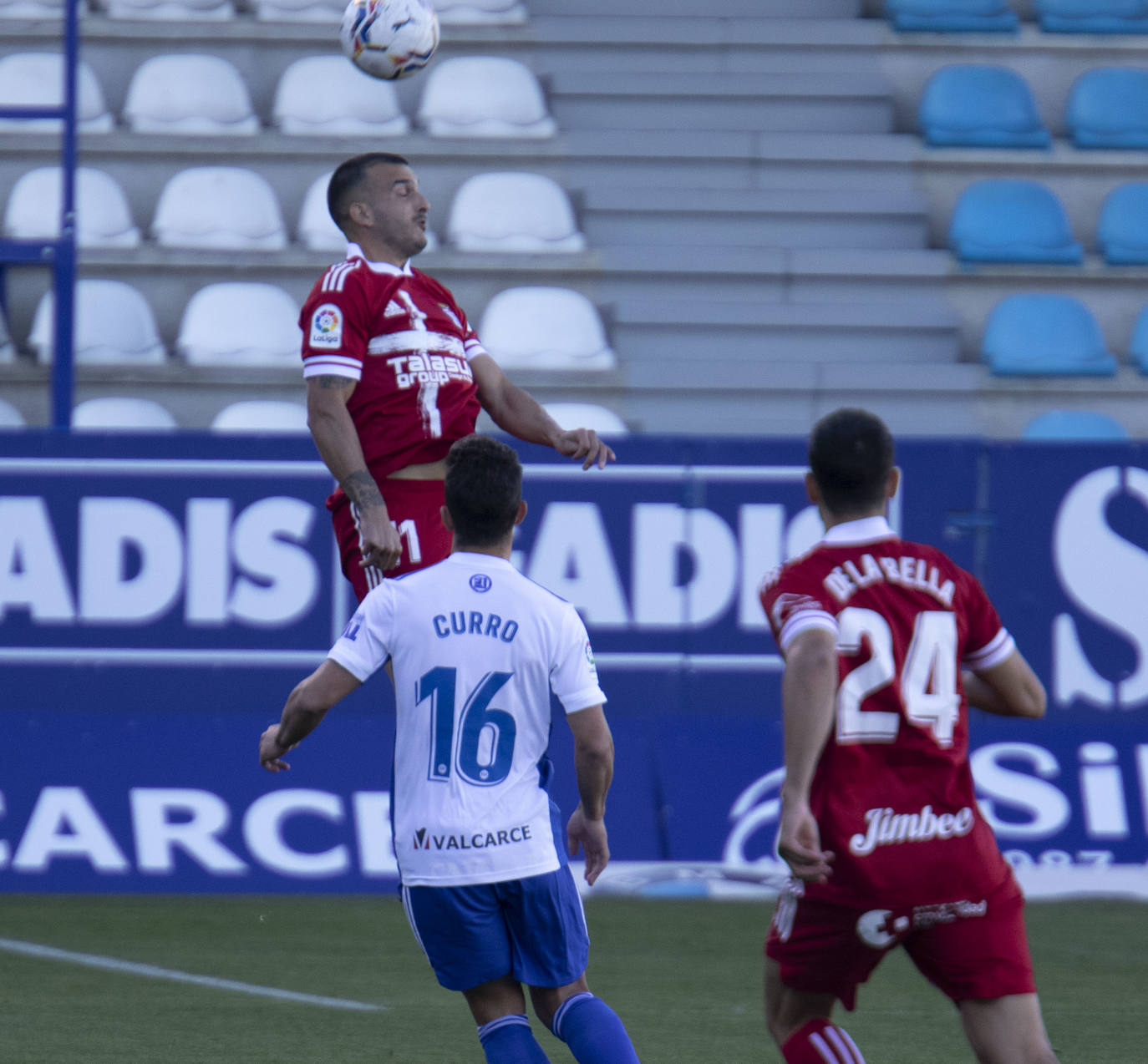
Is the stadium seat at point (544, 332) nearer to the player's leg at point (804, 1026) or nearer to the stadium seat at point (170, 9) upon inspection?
the stadium seat at point (170, 9)

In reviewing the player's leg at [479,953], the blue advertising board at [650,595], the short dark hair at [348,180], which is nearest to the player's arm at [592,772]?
the player's leg at [479,953]

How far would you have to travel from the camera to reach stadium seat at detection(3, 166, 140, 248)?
11.0m

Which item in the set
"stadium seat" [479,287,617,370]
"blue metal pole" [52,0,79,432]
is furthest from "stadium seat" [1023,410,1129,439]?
"blue metal pole" [52,0,79,432]

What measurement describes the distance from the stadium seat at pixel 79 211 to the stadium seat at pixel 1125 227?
625 cm

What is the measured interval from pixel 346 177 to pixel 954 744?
A: 239 cm

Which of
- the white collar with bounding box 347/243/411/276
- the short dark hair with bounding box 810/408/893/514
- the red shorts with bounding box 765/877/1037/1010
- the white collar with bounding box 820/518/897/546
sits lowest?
the red shorts with bounding box 765/877/1037/1010

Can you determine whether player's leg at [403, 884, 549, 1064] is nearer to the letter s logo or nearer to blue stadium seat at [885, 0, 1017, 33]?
the letter s logo

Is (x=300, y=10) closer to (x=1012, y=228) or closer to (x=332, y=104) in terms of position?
(x=332, y=104)

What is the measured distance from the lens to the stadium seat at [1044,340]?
36.7ft

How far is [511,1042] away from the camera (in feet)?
11.8

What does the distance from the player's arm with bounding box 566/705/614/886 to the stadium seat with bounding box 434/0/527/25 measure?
9.89 meters

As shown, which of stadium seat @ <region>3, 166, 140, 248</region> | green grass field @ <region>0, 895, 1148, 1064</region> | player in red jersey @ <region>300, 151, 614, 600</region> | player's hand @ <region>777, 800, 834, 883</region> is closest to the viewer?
player's hand @ <region>777, 800, 834, 883</region>

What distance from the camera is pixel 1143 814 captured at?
7.43 m

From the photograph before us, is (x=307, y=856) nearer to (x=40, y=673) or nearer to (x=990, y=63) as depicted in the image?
(x=40, y=673)
